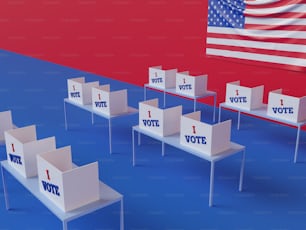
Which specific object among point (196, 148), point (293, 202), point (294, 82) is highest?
point (294, 82)

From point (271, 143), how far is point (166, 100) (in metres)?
2.68

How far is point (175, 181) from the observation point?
13.6 feet

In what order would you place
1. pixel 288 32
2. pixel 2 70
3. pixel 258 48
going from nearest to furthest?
pixel 288 32 < pixel 258 48 < pixel 2 70

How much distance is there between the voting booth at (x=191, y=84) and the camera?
561 centimetres

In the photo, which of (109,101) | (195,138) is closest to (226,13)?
(109,101)

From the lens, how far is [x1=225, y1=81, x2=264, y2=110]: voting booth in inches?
195

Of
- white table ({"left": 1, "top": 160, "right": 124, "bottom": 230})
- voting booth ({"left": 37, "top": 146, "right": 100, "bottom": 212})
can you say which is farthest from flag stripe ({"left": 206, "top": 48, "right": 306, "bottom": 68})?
voting booth ({"left": 37, "top": 146, "right": 100, "bottom": 212})

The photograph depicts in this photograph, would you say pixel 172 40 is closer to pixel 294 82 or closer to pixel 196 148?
pixel 294 82

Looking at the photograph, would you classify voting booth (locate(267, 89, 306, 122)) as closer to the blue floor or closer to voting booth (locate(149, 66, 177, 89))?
the blue floor

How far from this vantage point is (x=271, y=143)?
202 inches

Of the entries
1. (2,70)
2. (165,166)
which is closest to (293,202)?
(165,166)

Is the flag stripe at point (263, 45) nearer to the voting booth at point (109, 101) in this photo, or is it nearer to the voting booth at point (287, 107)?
the voting booth at point (287, 107)

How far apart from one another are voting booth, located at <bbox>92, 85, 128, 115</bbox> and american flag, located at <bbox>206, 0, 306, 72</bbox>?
2.23 metres

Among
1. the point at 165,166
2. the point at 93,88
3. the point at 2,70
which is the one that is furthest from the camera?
the point at 2,70
